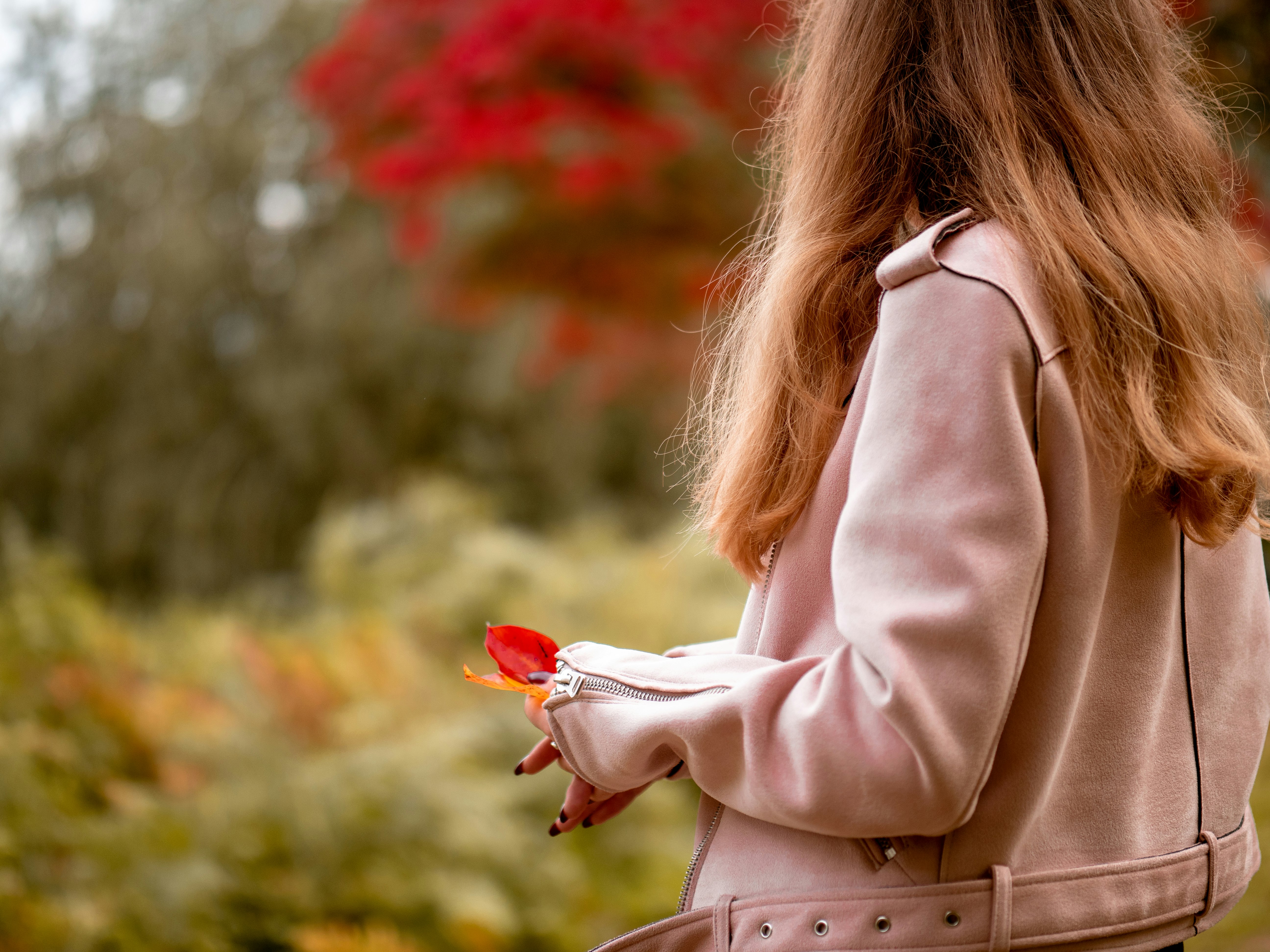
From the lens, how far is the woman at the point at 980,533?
77 cm

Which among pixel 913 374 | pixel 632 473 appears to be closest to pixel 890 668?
pixel 913 374

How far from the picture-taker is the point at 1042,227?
0.84m

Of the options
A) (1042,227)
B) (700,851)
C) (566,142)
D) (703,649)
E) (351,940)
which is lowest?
(351,940)

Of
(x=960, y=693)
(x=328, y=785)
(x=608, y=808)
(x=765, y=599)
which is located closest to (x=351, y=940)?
(x=328, y=785)

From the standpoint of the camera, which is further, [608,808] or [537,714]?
[608,808]

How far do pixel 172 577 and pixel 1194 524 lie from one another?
795 cm

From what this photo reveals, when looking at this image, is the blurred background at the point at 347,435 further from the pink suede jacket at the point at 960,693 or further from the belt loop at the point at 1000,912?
the belt loop at the point at 1000,912

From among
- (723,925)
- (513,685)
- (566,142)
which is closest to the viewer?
(723,925)

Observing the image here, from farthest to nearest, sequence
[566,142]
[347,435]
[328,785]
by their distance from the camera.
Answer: [347,435] → [566,142] → [328,785]

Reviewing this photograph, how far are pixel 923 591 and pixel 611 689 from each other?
33cm

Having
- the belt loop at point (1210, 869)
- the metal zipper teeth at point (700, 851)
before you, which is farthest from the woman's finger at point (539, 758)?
the belt loop at point (1210, 869)

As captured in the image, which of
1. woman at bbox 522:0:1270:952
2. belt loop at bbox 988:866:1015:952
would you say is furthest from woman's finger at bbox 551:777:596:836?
belt loop at bbox 988:866:1015:952

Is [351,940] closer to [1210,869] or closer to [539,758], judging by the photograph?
[539,758]

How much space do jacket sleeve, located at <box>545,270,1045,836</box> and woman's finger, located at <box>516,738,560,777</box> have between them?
1.21 feet
